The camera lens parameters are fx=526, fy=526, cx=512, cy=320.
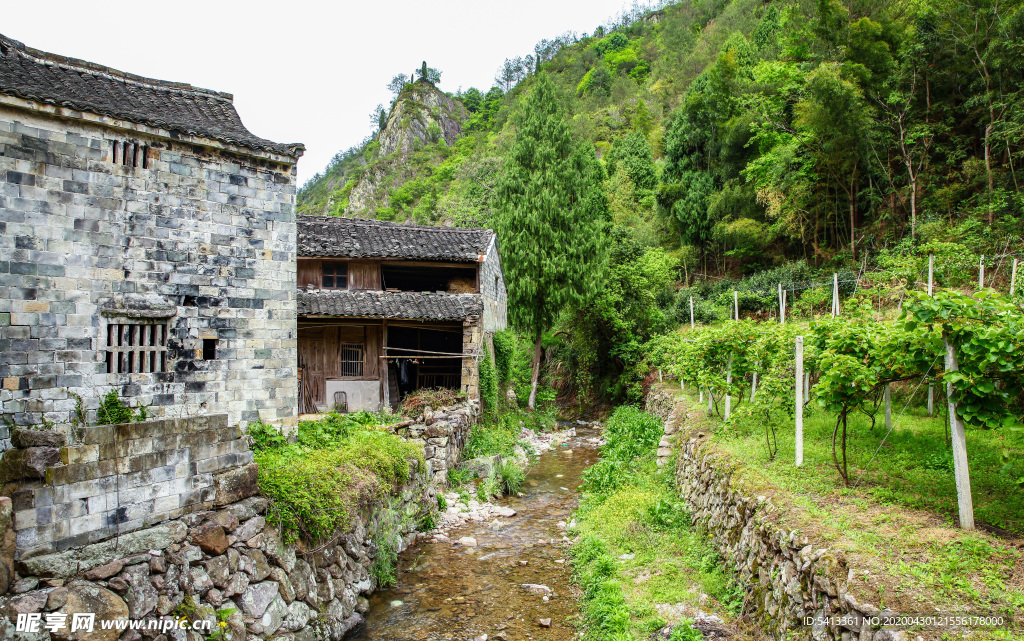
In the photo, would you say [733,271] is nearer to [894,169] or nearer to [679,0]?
[894,169]

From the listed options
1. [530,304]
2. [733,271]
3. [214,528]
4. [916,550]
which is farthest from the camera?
[733,271]

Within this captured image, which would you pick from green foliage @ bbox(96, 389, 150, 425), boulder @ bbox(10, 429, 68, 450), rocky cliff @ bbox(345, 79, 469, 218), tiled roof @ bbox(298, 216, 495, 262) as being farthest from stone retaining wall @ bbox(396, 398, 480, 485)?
rocky cliff @ bbox(345, 79, 469, 218)

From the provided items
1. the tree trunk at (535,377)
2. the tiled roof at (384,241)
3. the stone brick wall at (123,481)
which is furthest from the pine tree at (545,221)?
the stone brick wall at (123,481)

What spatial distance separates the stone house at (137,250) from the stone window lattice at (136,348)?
2cm

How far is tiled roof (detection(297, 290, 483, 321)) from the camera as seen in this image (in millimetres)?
16578

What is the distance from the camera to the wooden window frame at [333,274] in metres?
18.0

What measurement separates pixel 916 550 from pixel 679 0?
110357mm

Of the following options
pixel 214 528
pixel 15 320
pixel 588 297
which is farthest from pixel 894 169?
pixel 15 320

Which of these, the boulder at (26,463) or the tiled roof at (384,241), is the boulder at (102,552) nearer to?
the boulder at (26,463)

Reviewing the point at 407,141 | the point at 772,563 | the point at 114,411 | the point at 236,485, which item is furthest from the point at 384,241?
the point at 407,141

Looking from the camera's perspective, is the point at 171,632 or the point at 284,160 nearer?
the point at 171,632

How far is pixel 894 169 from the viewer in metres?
20.3

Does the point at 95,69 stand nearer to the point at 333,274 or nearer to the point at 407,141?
the point at 333,274

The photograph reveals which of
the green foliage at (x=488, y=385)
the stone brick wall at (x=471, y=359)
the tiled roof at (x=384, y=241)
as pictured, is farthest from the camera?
the green foliage at (x=488, y=385)
